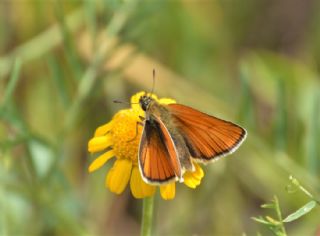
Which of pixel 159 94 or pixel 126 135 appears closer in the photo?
→ pixel 126 135

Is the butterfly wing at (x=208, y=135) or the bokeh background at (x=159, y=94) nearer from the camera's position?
the butterfly wing at (x=208, y=135)

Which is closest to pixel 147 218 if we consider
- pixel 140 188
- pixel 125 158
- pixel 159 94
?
pixel 140 188

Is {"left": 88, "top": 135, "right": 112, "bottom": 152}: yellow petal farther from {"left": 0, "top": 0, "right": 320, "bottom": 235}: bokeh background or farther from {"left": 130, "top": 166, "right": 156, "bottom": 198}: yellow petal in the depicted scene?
{"left": 0, "top": 0, "right": 320, "bottom": 235}: bokeh background

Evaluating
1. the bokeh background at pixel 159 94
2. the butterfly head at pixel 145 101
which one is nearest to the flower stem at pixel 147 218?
the butterfly head at pixel 145 101

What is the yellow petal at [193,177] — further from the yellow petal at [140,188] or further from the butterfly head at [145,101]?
the butterfly head at [145,101]

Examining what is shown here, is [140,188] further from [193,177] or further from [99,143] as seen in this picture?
[99,143]

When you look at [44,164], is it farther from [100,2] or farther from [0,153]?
[100,2]

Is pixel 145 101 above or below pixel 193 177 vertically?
above
